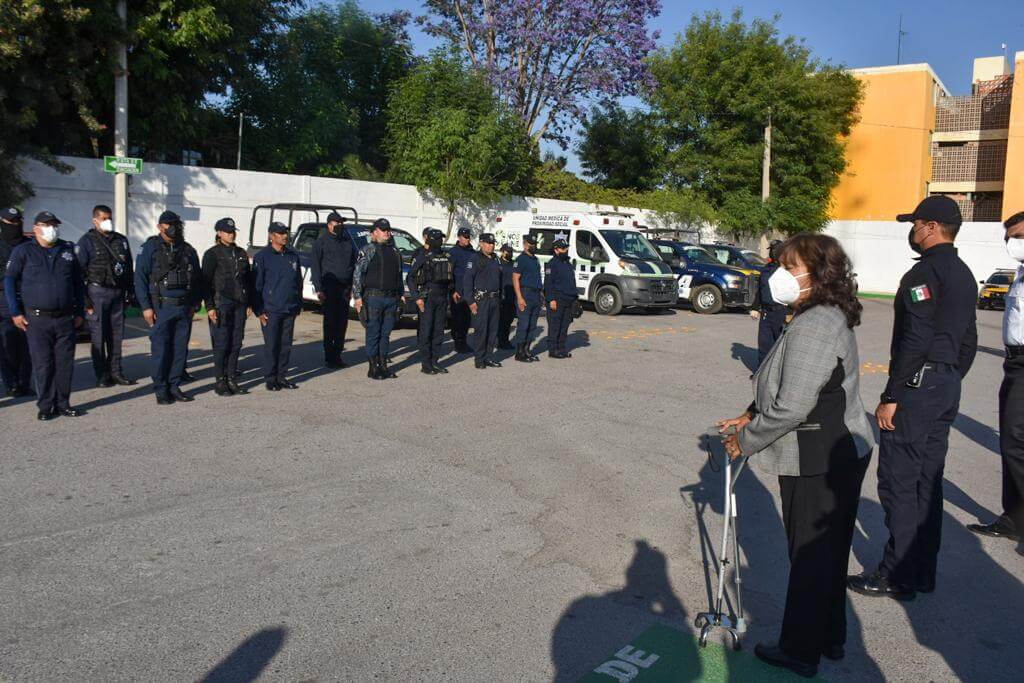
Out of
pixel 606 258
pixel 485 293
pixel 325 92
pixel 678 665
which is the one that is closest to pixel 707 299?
pixel 606 258

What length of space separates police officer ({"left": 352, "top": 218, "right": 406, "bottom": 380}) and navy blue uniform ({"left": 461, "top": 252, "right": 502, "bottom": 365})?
144 centimetres

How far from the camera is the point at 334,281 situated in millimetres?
11305

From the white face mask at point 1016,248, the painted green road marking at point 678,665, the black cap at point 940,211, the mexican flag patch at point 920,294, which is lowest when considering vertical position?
the painted green road marking at point 678,665

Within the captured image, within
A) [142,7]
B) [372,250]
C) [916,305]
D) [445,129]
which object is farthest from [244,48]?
[916,305]

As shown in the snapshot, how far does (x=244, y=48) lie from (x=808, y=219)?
24915 millimetres

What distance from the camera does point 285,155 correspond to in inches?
1016

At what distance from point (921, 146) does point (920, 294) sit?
4236 cm

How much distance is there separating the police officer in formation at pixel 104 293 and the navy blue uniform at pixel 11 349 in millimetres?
675

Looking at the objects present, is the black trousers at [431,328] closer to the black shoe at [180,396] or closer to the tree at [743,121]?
the black shoe at [180,396]

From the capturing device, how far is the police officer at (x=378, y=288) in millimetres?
10492

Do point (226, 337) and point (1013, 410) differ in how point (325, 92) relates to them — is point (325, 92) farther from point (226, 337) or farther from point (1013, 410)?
point (1013, 410)

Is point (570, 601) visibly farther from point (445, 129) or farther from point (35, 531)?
point (445, 129)

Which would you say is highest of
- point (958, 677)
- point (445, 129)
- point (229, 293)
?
point (445, 129)

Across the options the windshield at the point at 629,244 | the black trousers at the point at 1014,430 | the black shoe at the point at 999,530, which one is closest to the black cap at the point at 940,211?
the black trousers at the point at 1014,430
